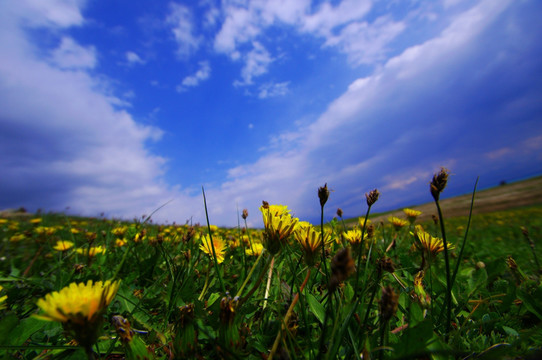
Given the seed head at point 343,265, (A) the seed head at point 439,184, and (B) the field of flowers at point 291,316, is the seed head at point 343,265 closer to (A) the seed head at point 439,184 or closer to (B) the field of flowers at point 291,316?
(B) the field of flowers at point 291,316

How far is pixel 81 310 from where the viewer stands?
625 millimetres

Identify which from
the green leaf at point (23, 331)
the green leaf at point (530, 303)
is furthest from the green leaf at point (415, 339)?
the green leaf at point (23, 331)

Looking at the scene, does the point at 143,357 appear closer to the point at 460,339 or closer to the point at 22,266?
the point at 460,339

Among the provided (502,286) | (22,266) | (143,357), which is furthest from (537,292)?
(22,266)

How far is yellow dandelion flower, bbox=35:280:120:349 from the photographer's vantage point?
0.60 metres

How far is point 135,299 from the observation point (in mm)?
1441

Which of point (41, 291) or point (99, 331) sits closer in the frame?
point (99, 331)

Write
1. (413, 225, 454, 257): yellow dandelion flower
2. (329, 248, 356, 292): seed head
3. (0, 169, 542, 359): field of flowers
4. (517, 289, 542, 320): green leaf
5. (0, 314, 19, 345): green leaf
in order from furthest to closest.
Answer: (413, 225, 454, 257): yellow dandelion flower < (517, 289, 542, 320): green leaf < (0, 314, 19, 345): green leaf < (0, 169, 542, 359): field of flowers < (329, 248, 356, 292): seed head

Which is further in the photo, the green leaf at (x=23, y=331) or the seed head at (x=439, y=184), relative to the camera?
the green leaf at (x=23, y=331)

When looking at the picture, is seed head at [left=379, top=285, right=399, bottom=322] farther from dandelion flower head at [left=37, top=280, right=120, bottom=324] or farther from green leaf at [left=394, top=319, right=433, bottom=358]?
dandelion flower head at [left=37, top=280, right=120, bottom=324]

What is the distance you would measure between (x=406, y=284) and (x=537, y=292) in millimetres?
574

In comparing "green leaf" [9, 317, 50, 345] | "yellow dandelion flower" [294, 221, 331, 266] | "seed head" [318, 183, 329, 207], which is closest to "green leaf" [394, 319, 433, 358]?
"yellow dandelion flower" [294, 221, 331, 266]

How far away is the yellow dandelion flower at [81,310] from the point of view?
604 millimetres

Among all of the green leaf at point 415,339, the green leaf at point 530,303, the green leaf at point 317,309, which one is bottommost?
the green leaf at point 530,303
